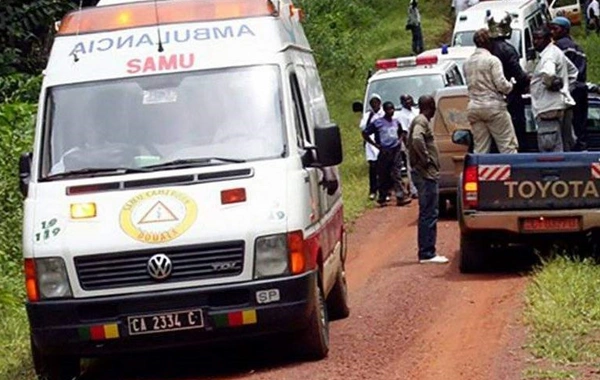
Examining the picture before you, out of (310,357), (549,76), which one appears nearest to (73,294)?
(310,357)

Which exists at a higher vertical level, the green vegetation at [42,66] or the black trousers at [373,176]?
the green vegetation at [42,66]

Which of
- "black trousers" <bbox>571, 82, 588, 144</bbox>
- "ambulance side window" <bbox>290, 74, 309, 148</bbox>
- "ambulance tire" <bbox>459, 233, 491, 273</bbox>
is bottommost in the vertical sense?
"ambulance tire" <bbox>459, 233, 491, 273</bbox>

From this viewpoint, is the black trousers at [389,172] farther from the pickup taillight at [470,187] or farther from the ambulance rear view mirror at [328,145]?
the ambulance rear view mirror at [328,145]

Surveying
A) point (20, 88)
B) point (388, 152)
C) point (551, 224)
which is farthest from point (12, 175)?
point (388, 152)

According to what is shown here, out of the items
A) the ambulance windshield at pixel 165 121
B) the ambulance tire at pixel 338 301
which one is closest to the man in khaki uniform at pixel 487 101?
the ambulance tire at pixel 338 301

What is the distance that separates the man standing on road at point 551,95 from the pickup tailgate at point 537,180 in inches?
40.1

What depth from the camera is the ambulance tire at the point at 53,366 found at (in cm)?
966

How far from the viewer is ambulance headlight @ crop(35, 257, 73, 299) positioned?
9328 mm

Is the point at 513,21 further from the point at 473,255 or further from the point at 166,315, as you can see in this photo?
the point at 166,315

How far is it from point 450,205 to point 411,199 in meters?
1.83

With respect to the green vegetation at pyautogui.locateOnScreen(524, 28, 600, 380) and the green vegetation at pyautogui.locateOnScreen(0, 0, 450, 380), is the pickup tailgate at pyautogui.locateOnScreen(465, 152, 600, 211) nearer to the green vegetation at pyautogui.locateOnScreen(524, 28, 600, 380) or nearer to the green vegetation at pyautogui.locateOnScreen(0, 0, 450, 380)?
the green vegetation at pyautogui.locateOnScreen(524, 28, 600, 380)

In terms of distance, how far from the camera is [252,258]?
9.30 metres

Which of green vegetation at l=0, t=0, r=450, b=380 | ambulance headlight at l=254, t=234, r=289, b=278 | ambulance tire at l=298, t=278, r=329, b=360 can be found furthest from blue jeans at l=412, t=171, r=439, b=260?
ambulance headlight at l=254, t=234, r=289, b=278

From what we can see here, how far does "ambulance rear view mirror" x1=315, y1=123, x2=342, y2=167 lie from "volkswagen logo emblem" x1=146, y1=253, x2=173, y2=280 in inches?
58.2
